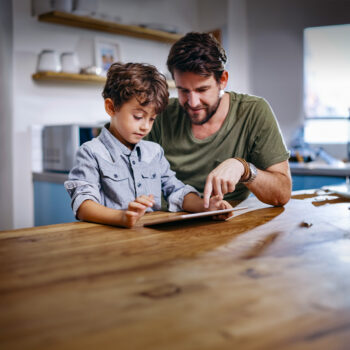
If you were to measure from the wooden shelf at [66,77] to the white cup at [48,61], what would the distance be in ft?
0.15

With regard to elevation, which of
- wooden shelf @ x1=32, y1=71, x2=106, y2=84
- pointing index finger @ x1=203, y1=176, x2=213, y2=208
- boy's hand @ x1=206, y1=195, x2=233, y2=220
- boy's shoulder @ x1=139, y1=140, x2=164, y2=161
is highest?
wooden shelf @ x1=32, y1=71, x2=106, y2=84

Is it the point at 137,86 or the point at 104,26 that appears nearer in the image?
the point at 137,86

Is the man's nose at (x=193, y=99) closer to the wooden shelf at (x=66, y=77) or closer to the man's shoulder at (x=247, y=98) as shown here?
the man's shoulder at (x=247, y=98)

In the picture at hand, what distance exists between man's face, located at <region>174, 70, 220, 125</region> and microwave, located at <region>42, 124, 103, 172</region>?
1134 millimetres

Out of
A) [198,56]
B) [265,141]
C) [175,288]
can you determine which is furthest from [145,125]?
[175,288]

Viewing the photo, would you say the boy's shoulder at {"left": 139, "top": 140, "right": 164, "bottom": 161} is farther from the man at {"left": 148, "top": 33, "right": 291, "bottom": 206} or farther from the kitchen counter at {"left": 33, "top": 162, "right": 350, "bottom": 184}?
the kitchen counter at {"left": 33, "top": 162, "right": 350, "bottom": 184}

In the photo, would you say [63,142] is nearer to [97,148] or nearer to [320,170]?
[97,148]

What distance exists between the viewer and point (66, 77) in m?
3.09

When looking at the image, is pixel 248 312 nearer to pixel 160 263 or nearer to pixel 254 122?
pixel 160 263

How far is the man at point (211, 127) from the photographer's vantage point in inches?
61.1

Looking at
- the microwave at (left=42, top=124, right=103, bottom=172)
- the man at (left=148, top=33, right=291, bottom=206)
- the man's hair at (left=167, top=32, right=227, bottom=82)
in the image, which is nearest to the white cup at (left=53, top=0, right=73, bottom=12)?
the microwave at (left=42, top=124, right=103, bottom=172)

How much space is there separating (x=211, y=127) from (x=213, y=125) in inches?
0.4

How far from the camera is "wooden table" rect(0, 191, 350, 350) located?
1.52 ft

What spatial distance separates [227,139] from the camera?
167 cm
